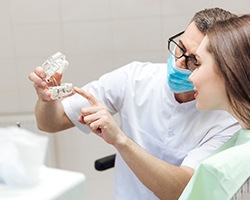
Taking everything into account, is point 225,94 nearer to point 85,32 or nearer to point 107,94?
point 107,94

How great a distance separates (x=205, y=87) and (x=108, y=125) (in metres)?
0.27

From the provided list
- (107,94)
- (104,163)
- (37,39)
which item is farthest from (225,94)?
(37,39)

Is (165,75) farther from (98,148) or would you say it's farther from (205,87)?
(98,148)

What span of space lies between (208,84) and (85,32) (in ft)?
4.00

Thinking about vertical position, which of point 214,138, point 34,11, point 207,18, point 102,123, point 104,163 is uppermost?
point 207,18

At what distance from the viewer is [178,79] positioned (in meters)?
1.21

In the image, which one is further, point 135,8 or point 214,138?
point 135,8

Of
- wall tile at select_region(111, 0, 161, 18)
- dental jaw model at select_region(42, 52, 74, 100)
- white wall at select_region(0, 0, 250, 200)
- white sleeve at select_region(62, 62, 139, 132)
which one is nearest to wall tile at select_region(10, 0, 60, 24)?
white wall at select_region(0, 0, 250, 200)

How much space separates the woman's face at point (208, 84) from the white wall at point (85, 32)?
3.62 feet

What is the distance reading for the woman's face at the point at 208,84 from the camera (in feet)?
3.04

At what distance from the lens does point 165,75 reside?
1.39 metres

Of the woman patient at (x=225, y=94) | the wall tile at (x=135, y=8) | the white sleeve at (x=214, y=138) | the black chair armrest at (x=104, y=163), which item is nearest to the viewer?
the woman patient at (x=225, y=94)

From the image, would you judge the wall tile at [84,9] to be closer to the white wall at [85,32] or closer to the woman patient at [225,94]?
the white wall at [85,32]

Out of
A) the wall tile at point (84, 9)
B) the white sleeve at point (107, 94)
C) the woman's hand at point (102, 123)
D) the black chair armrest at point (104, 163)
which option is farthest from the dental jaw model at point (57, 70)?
the wall tile at point (84, 9)
